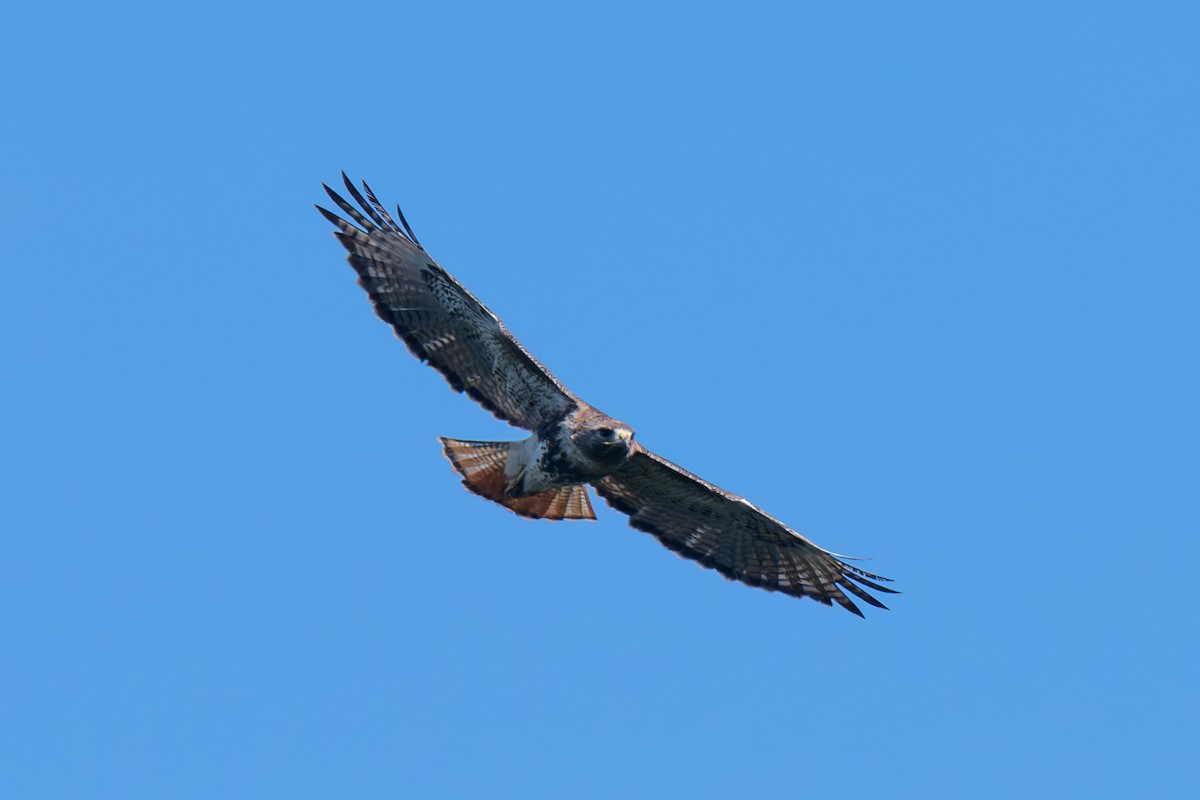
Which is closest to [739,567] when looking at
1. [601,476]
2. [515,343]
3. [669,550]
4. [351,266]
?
[669,550]

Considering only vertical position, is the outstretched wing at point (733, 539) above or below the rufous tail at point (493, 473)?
above

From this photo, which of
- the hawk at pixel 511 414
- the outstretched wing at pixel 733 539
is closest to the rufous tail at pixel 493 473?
the hawk at pixel 511 414

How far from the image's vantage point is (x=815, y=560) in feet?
59.9

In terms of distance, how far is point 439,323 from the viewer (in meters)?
17.1

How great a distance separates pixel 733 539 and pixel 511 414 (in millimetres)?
2578

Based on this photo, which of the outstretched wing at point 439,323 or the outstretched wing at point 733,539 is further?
the outstretched wing at point 733,539

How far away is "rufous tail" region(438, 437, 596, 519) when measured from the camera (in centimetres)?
1742

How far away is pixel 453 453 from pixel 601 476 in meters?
1.42

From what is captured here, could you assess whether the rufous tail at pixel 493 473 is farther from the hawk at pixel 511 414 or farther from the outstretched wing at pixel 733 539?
the outstretched wing at pixel 733 539

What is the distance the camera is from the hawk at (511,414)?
1681 cm

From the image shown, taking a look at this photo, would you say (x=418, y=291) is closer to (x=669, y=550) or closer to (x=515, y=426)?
(x=515, y=426)

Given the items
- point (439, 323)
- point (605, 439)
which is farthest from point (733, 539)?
point (439, 323)

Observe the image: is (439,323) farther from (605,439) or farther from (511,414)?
(605,439)

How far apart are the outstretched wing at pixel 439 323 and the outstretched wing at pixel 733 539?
129 cm
